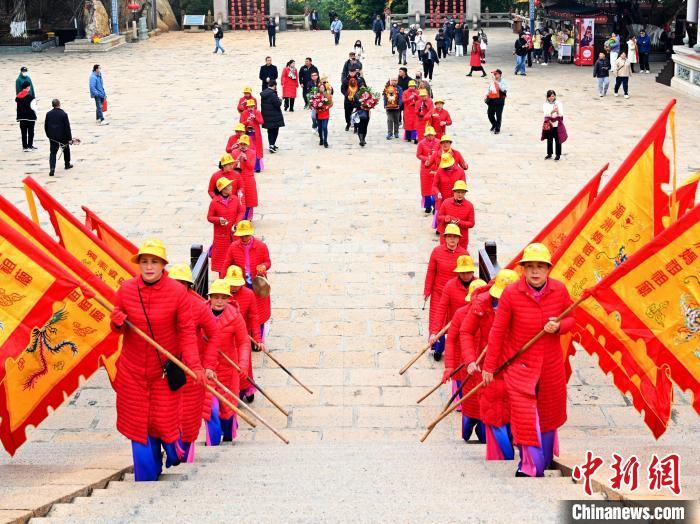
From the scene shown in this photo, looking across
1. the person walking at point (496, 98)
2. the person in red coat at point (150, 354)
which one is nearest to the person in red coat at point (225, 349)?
the person in red coat at point (150, 354)

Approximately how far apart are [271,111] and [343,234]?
6.24 m

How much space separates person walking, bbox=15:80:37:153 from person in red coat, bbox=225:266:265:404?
1323 cm

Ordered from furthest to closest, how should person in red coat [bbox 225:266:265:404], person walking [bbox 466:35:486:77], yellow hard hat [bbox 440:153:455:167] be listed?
person walking [bbox 466:35:486:77] < yellow hard hat [bbox 440:153:455:167] < person in red coat [bbox 225:266:265:404]

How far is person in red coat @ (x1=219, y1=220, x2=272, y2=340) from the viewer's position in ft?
33.4

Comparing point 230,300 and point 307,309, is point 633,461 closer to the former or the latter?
point 230,300

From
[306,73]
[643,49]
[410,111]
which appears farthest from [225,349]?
[643,49]

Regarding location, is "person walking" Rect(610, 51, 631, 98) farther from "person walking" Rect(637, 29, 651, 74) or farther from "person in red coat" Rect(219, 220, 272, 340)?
"person in red coat" Rect(219, 220, 272, 340)

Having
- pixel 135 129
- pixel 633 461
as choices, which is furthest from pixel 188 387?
pixel 135 129

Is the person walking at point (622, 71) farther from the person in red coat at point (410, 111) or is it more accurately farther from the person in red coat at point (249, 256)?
the person in red coat at point (249, 256)

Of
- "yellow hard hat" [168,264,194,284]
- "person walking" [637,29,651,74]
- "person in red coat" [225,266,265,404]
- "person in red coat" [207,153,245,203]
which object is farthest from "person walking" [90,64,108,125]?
"yellow hard hat" [168,264,194,284]

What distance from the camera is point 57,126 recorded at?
19.0 metres

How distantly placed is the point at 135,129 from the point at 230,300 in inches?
656

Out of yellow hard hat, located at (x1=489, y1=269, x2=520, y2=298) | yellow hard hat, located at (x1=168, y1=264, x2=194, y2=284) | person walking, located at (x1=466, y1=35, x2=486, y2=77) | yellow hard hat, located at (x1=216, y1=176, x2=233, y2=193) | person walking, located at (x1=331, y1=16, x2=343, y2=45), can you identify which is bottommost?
yellow hard hat, located at (x1=489, y1=269, x2=520, y2=298)

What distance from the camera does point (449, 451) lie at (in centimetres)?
760
